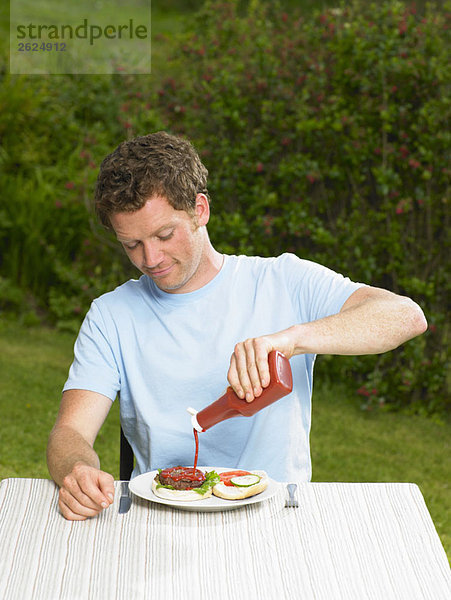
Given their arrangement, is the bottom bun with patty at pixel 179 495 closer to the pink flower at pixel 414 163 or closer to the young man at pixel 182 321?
the young man at pixel 182 321

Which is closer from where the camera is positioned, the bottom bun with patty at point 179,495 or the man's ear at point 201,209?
the bottom bun with patty at point 179,495

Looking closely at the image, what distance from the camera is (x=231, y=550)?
1.61 m

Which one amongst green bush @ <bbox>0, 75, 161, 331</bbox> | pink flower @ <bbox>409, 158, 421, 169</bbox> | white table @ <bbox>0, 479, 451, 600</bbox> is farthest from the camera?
green bush @ <bbox>0, 75, 161, 331</bbox>

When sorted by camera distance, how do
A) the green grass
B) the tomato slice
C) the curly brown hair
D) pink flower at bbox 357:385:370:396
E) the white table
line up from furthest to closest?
pink flower at bbox 357:385:370:396 < the green grass < the curly brown hair < the tomato slice < the white table

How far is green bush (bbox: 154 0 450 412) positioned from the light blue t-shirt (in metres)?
2.76

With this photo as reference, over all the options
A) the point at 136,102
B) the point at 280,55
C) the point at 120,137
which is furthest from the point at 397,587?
the point at 120,137

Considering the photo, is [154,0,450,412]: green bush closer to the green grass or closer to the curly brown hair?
the green grass

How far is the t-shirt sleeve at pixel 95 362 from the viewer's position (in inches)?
86.0

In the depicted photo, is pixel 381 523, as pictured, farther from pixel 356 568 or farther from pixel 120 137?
pixel 120 137

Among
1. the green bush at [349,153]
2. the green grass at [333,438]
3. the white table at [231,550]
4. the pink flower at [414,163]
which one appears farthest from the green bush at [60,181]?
the white table at [231,550]

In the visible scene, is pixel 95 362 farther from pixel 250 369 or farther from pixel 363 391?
pixel 363 391

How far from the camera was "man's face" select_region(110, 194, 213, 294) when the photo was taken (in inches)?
82.6

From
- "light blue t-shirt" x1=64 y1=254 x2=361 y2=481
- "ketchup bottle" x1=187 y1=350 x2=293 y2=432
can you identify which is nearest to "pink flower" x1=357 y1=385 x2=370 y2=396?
"light blue t-shirt" x1=64 y1=254 x2=361 y2=481

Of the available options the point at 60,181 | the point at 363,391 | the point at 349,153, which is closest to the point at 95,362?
the point at 363,391
